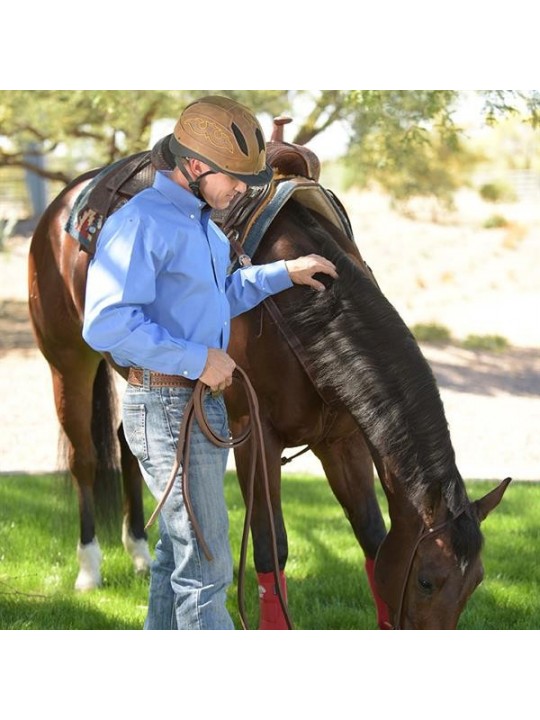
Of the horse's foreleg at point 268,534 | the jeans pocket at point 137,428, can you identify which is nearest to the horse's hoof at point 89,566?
the horse's foreleg at point 268,534

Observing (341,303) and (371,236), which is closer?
(341,303)

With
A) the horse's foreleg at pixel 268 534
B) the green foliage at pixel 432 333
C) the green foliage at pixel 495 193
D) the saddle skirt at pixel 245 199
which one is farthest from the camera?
the green foliage at pixel 495 193

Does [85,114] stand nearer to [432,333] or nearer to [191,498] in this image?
[432,333]

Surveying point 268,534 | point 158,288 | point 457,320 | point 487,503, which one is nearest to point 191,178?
point 158,288

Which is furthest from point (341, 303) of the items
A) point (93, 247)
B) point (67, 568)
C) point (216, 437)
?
point (67, 568)

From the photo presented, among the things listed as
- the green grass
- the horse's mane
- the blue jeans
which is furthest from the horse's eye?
the green grass

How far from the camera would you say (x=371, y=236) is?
584 inches

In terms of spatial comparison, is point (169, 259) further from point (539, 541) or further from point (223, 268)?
point (539, 541)

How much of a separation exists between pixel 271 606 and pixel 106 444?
1.70 m

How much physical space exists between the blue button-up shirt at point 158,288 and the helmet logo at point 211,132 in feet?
0.52

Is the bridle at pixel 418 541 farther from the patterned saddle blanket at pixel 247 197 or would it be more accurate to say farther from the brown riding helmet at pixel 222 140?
the patterned saddle blanket at pixel 247 197

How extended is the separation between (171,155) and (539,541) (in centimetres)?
331

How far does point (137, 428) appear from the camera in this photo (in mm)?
2576

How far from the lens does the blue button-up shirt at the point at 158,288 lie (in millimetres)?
2391
